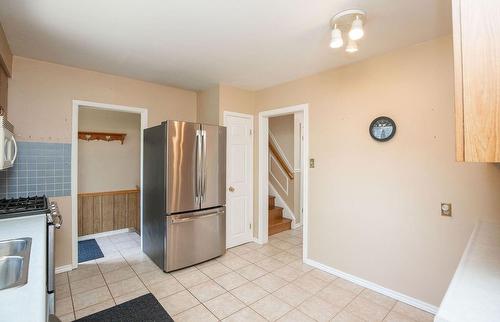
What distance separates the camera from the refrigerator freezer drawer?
2.78 meters

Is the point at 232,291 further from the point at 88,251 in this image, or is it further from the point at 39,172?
the point at 39,172

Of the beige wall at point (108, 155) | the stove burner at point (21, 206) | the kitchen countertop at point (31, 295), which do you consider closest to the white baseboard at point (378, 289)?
the kitchen countertop at point (31, 295)

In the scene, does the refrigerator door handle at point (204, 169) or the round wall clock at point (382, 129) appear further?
the refrigerator door handle at point (204, 169)

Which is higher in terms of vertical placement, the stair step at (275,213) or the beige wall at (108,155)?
the beige wall at (108,155)

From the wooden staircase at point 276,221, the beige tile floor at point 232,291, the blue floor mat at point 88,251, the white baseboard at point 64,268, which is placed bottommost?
the beige tile floor at point 232,291

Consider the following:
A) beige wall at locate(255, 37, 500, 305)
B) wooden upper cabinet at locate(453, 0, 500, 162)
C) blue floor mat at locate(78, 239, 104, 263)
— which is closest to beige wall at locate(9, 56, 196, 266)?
blue floor mat at locate(78, 239, 104, 263)

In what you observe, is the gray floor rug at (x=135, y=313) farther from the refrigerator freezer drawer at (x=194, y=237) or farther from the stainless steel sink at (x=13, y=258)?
the stainless steel sink at (x=13, y=258)

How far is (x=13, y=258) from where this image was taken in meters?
1.30

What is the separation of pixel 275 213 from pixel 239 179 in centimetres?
133

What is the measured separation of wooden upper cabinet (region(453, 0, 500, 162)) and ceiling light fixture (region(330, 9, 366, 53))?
1098mm

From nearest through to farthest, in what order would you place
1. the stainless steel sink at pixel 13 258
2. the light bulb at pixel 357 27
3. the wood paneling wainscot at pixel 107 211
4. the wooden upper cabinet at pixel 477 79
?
the wooden upper cabinet at pixel 477 79, the stainless steel sink at pixel 13 258, the light bulb at pixel 357 27, the wood paneling wainscot at pixel 107 211

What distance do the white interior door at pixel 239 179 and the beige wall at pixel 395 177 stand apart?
1.08m

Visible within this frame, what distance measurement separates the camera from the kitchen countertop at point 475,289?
29.8 inches

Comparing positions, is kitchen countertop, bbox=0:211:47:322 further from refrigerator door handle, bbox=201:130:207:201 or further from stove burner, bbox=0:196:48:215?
refrigerator door handle, bbox=201:130:207:201
